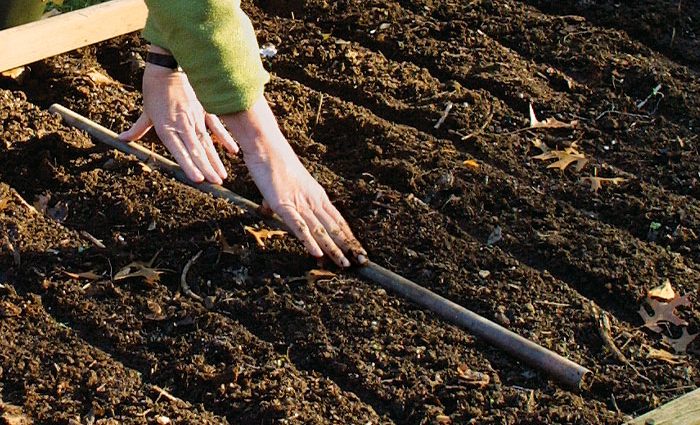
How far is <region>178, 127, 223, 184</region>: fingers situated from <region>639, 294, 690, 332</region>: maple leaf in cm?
152

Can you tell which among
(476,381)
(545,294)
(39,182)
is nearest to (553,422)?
(476,381)

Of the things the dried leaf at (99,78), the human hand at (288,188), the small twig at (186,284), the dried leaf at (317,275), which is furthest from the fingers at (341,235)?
the dried leaf at (99,78)

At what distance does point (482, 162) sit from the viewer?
432 centimetres

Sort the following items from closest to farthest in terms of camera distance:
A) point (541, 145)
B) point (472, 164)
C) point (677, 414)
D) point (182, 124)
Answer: point (677, 414) → point (182, 124) → point (472, 164) → point (541, 145)

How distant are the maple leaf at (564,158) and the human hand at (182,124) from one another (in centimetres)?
116

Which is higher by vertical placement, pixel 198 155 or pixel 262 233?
pixel 198 155

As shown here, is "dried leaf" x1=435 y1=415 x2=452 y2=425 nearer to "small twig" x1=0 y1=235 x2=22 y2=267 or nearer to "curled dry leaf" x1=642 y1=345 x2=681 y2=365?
"curled dry leaf" x1=642 y1=345 x2=681 y2=365

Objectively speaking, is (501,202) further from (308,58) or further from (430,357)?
(308,58)

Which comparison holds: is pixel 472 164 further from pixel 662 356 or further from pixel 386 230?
pixel 662 356

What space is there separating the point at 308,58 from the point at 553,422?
224cm

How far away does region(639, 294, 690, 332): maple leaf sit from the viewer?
362 centimetres

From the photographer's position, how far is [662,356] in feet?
11.5

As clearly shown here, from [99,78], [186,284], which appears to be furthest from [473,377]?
[99,78]

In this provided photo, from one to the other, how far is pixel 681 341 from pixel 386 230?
1031mm
